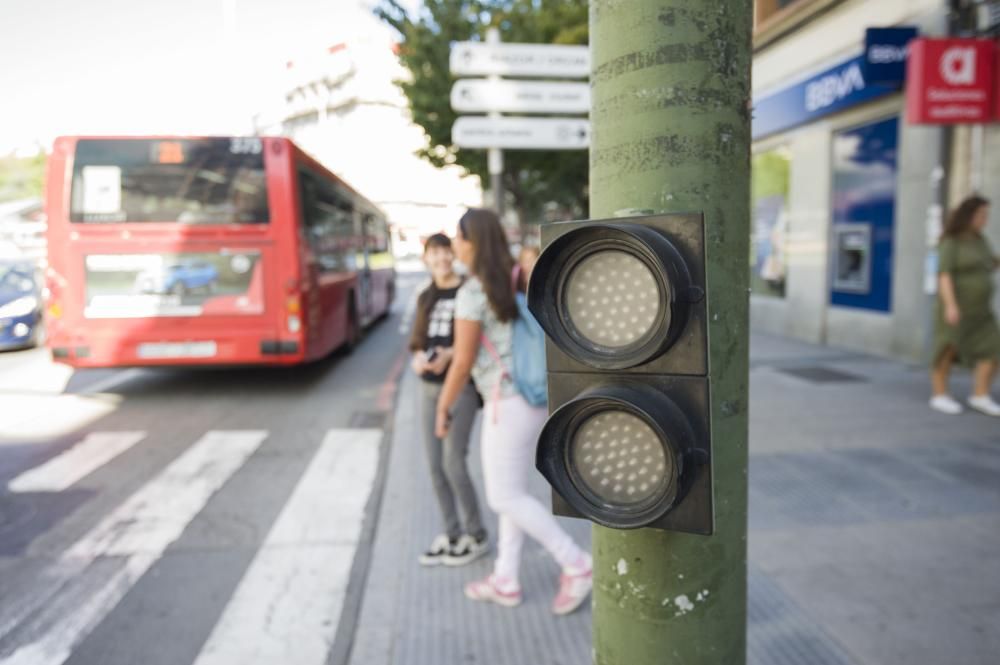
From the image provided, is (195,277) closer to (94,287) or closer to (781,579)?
(94,287)

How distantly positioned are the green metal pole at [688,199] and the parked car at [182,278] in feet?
24.7

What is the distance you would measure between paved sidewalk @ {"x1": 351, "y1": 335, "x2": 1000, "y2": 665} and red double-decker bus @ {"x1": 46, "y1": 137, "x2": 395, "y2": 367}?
3101 millimetres

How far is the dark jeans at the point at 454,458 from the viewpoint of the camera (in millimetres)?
3857

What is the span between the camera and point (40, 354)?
41.5ft

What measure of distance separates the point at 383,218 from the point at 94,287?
1084cm

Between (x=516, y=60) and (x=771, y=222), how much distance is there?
7.25 m

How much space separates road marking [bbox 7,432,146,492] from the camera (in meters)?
5.40

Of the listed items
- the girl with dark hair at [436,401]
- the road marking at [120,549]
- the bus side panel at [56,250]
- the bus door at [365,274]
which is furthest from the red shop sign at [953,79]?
the bus side panel at [56,250]

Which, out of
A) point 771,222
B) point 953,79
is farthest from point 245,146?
point 771,222

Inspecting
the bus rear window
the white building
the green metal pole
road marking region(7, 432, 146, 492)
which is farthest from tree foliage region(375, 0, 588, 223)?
the white building

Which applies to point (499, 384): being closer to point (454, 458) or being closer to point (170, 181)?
point (454, 458)

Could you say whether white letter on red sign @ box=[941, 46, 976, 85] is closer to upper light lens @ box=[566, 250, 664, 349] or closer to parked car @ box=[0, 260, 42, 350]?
upper light lens @ box=[566, 250, 664, 349]

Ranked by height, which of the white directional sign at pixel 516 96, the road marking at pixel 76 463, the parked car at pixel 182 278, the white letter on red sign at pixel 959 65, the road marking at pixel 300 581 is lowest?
the road marking at pixel 300 581

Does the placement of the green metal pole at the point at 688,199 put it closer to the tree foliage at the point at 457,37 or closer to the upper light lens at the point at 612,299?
the upper light lens at the point at 612,299
